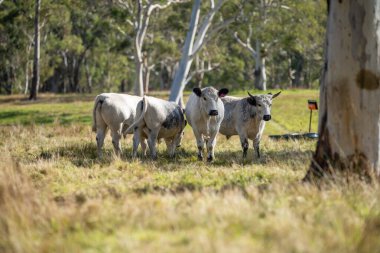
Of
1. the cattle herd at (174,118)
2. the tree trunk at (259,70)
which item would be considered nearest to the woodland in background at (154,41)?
the tree trunk at (259,70)

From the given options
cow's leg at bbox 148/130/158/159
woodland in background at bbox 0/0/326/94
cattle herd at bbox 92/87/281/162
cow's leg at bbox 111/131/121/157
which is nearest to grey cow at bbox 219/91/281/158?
cattle herd at bbox 92/87/281/162

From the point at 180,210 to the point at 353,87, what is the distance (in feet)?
11.5

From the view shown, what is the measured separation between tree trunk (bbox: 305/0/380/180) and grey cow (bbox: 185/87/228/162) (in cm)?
454

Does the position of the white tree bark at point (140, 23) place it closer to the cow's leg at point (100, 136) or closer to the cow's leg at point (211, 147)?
the cow's leg at point (100, 136)

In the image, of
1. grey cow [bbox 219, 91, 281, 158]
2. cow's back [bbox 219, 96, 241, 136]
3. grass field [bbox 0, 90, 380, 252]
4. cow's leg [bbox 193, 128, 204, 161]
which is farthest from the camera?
cow's back [bbox 219, 96, 241, 136]

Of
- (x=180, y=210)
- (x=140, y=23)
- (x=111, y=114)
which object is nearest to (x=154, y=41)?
(x=140, y=23)

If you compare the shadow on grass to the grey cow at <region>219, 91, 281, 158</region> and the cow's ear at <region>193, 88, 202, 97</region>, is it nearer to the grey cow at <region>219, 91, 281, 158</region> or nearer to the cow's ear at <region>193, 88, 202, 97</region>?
the grey cow at <region>219, 91, 281, 158</region>

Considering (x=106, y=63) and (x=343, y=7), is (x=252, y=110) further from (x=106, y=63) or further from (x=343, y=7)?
(x=106, y=63)

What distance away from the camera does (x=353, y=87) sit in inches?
336

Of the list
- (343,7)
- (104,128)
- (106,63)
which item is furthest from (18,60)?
(343,7)

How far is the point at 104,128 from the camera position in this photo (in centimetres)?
1420

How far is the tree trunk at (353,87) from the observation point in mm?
8523

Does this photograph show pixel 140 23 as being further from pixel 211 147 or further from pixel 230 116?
pixel 211 147

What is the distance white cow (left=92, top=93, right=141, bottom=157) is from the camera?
1375cm
